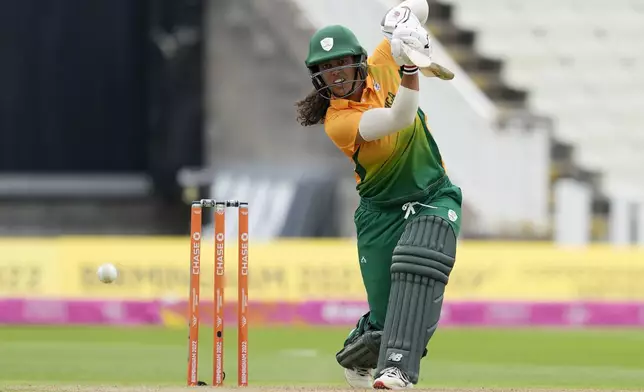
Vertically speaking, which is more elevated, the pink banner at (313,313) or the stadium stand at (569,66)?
the stadium stand at (569,66)

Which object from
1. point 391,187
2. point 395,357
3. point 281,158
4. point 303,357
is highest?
point 281,158

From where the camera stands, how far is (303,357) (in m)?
7.67

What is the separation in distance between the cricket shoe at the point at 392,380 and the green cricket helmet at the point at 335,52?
919mm

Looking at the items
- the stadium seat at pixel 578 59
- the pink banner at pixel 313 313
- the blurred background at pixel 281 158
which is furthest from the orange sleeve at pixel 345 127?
the stadium seat at pixel 578 59

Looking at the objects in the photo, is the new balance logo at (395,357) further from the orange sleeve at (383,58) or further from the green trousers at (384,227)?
the orange sleeve at (383,58)

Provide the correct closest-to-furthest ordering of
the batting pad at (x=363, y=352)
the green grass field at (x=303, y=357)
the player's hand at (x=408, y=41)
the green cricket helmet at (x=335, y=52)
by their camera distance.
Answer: the player's hand at (x=408, y=41), the green cricket helmet at (x=335, y=52), the batting pad at (x=363, y=352), the green grass field at (x=303, y=357)

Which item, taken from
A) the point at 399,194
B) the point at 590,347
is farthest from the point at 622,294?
the point at 399,194

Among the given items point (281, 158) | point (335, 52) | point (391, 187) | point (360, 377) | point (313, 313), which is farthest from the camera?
point (281, 158)

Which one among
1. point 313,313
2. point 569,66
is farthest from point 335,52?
point 569,66

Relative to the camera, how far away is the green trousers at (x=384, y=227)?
4660 millimetres

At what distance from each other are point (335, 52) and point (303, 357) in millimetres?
3407

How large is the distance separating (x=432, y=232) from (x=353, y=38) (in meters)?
0.69

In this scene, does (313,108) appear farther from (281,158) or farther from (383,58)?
(281,158)

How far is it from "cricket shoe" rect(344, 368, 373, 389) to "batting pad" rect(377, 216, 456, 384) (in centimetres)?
47
